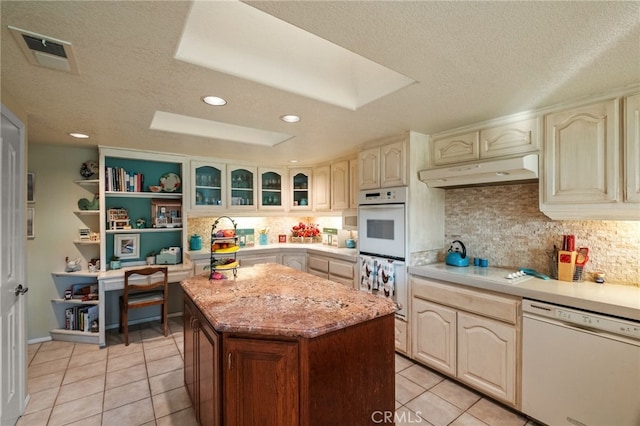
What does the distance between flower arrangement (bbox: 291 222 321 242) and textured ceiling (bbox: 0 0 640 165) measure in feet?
8.26

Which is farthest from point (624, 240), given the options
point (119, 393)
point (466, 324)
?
point (119, 393)

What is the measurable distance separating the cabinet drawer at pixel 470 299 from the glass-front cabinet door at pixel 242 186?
8.96 ft

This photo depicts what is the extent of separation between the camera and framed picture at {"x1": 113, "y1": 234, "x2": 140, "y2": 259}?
362cm

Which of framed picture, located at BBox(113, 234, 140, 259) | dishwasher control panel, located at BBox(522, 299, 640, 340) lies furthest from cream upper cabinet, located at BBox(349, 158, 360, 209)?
framed picture, located at BBox(113, 234, 140, 259)

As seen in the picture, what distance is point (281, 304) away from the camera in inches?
65.7

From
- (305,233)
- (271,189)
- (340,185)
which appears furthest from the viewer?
(305,233)

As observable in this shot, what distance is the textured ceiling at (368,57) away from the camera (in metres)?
1.12

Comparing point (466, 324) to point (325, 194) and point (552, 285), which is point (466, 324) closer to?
point (552, 285)

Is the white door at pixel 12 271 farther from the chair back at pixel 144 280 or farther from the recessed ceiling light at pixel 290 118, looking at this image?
the recessed ceiling light at pixel 290 118

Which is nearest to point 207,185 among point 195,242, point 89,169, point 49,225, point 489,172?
point 195,242

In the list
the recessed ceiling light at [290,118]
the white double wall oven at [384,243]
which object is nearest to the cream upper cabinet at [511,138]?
the white double wall oven at [384,243]

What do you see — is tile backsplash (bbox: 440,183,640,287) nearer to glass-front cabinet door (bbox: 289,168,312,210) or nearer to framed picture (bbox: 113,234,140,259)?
glass-front cabinet door (bbox: 289,168,312,210)

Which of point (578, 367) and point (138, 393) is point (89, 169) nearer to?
point (138, 393)

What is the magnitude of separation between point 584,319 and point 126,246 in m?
4.55
